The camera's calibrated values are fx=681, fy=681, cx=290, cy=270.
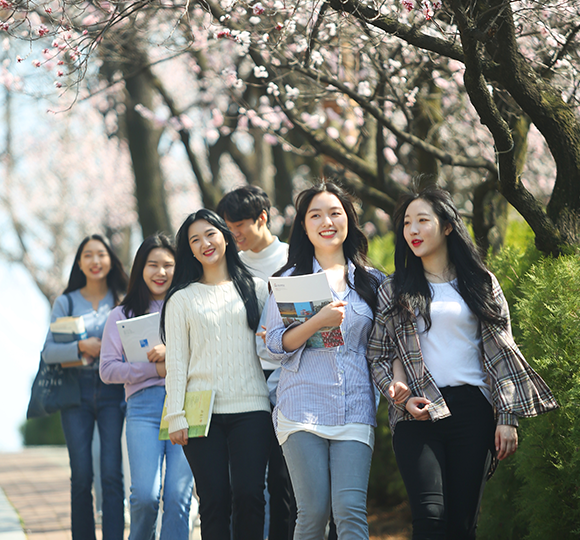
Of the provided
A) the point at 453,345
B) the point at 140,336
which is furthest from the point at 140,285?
the point at 453,345

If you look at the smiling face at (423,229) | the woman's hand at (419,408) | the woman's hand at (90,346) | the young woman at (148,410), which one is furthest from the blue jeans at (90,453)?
the smiling face at (423,229)

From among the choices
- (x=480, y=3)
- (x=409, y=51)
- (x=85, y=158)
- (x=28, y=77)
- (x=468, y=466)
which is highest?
(x=85, y=158)

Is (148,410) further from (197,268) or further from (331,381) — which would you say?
(331,381)

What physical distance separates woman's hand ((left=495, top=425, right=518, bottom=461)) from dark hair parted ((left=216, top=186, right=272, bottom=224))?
2188 millimetres

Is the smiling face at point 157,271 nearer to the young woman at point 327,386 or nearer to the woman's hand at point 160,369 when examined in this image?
the woman's hand at point 160,369

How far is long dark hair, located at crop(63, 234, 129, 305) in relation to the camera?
5.29 metres

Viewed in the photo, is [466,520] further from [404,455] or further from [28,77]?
[28,77]

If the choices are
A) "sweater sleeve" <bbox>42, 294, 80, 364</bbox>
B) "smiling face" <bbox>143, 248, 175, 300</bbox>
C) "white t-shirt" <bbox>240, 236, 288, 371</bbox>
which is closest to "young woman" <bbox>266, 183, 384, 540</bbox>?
"white t-shirt" <bbox>240, 236, 288, 371</bbox>

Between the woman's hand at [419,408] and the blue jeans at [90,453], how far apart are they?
239 cm

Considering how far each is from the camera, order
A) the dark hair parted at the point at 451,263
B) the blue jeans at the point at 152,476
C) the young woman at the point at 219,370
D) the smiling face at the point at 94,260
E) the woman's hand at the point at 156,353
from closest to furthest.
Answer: the dark hair parted at the point at 451,263 < the young woman at the point at 219,370 < the blue jeans at the point at 152,476 < the woman's hand at the point at 156,353 < the smiling face at the point at 94,260

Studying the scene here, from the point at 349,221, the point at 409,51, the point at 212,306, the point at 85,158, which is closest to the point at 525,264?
the point at 349,221

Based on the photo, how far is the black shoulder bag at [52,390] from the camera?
4.80 m

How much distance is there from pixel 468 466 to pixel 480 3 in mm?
2470

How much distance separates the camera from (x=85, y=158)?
1808cm
